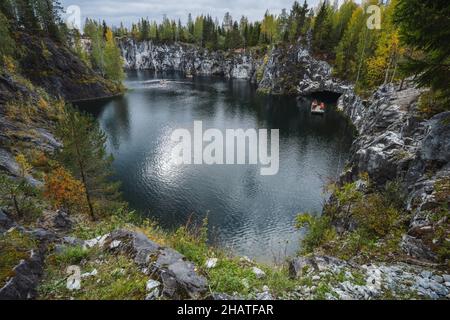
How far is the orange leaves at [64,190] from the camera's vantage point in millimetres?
18797

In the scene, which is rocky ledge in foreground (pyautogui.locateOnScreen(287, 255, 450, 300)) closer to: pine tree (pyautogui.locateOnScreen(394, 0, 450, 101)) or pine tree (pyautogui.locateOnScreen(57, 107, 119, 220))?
pine tree (pyautogui.locateOnScreen(394, 0, 450, 101))

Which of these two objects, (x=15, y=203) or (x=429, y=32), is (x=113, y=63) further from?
(x=429, y=32)

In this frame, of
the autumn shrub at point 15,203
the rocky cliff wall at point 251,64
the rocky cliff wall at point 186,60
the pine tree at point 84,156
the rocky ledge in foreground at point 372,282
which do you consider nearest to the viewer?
the rocky ledge in foreground at point 372,282

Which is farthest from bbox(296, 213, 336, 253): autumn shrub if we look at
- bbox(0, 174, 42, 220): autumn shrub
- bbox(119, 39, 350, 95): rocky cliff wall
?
bbox(119, 39, 350, 95): rocky cliff wall

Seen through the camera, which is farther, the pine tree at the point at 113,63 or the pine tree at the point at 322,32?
the pine tree at the point at 113,63

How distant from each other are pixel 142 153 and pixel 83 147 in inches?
901

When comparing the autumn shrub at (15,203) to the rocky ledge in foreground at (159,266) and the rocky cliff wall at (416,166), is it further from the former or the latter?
the rocky cliff wall at (416,166)

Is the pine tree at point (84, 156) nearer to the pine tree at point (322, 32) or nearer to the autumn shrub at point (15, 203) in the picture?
the autumn shrub at point (15, 203)

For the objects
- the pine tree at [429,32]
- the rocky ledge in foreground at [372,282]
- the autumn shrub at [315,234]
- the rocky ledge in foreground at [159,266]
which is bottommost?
the autumn shrub at [315,234]

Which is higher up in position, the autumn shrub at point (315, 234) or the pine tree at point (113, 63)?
the pine tree at point (113, 63)

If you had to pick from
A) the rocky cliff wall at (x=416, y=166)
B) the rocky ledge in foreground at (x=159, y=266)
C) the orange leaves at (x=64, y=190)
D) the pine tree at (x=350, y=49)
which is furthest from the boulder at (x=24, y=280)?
the pine tree at (x=350, y=49)

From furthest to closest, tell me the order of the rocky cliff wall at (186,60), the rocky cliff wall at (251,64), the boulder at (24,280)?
the rocky cliff wall at (186,60) → the rocky cliff wall at (251,64) → the boulder at (24,280)

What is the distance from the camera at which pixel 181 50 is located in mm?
150875
